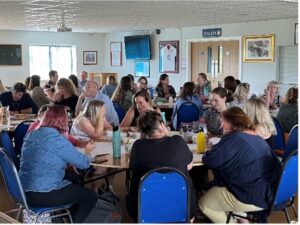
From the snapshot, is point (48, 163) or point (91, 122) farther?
point (91, 122)

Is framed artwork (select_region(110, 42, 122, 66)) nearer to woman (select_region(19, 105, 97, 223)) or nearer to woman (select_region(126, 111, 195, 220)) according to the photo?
woman (select_region(19, 105, 97, 223))

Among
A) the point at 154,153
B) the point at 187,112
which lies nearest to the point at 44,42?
the point at 187,112

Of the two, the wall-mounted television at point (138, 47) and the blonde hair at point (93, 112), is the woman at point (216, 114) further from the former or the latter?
the wall-mounted television at point (138, 47)

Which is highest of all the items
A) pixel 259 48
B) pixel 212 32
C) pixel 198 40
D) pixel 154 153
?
pixel 212 32

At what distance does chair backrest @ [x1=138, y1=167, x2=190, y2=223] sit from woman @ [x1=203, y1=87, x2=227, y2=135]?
5.88ft

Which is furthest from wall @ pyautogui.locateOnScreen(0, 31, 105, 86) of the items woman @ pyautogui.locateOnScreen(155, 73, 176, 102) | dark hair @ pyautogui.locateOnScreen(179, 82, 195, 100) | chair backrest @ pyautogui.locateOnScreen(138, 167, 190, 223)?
chair backrest @ pyautogui.locateOnScreen(138, 167, 190, 223)

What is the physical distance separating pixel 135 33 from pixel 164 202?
1062cm

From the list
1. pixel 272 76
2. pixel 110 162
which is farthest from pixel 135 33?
pixel 110 162

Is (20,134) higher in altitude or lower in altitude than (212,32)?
lower

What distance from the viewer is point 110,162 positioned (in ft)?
11.4

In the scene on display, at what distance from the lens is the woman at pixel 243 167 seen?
311 cm

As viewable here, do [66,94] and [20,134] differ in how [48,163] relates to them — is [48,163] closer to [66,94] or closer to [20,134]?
[20,134]

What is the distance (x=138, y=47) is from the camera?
509 inches

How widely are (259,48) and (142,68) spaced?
13.8 feet
